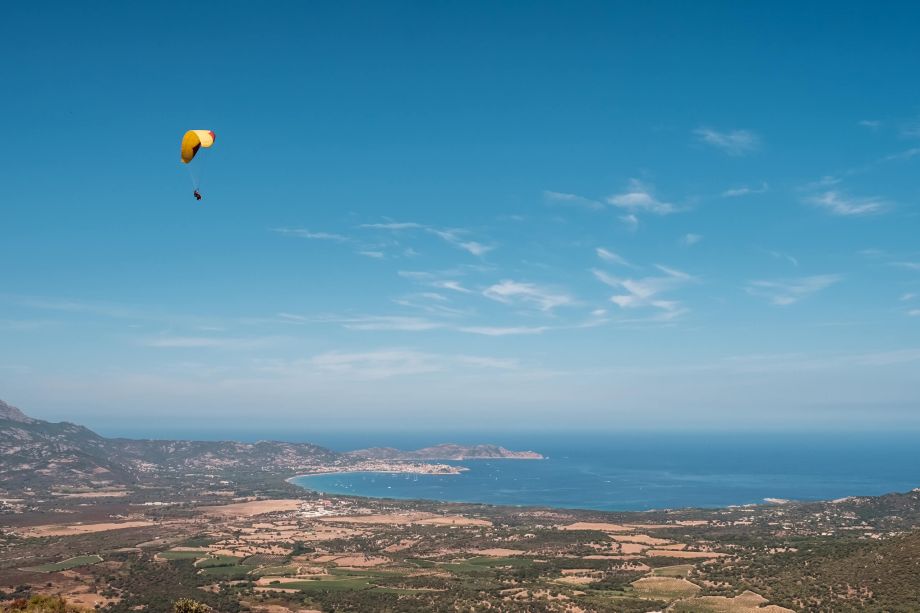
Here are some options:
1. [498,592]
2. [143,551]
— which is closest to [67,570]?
[143,551]

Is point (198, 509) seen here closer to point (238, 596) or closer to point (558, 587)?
point (238, 596)

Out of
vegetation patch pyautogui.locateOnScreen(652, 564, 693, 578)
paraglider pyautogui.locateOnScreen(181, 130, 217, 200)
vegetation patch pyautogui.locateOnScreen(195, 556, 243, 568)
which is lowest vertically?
vegetation patch pyautogui.locateOnScreen(195, 556, 243, 568)

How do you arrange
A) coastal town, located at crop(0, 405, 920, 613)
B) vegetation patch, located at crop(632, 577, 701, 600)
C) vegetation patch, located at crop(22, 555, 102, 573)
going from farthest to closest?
1. vegetation patch, located at crop(22, 555, 102, 573)
2. vegetation patch, located at crop(632, 577, 701, 600)
3. coastal town, located at crop(0, 405, 920, 613)

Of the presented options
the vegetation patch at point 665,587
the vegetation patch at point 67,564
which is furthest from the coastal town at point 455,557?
the vegetation patch at point 67,564

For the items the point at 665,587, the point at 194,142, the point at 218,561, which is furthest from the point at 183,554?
the point at 194,142

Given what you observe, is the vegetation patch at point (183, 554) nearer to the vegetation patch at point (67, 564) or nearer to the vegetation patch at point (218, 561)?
the vegetation patch at point (218, 561)

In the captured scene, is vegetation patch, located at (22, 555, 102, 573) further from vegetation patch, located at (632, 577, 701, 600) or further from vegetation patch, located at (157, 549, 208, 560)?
vegetation patch, located at (632, 577, 701, 600)

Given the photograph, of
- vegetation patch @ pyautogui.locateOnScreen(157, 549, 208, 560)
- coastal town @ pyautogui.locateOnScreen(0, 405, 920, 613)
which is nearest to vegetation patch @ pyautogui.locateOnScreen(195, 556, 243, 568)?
coastal town @ pyautogui.locateOnScreen(0, 405, 920, 613)

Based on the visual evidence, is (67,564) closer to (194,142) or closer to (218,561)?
(218,561)
